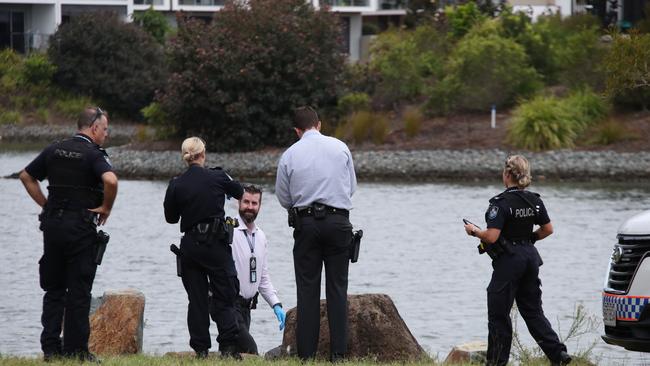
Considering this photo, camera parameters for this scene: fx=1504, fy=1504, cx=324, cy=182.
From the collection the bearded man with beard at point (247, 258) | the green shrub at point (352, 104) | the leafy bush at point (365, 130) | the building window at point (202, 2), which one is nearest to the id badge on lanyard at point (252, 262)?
the bearded man with beard at point (247, 258)

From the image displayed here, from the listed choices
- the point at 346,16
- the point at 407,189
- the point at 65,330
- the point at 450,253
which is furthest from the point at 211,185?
the point at 346,16

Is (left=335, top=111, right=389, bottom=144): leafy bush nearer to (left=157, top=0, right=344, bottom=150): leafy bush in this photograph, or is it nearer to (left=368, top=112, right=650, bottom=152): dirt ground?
(left=368, top=112, right=650, bottom=152): dirt ground

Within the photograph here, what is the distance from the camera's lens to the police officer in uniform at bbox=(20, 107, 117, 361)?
11.2 metres

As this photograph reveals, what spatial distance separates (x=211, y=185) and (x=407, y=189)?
32529 millimetres

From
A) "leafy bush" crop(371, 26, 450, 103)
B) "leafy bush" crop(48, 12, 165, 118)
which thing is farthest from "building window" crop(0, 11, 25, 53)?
"leafy bush" crop(371, 26, 450, 103)

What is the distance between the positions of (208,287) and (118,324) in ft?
6.06

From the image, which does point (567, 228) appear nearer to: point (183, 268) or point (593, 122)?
point (593, 122)

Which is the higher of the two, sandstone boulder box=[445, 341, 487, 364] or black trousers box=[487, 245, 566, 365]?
black trousers box=[487, 245, 566, 365]

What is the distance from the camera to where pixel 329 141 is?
1205cm

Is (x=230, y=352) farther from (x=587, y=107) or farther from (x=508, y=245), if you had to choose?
(x=587, y=107)

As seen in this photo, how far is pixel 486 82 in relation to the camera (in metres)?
50.9

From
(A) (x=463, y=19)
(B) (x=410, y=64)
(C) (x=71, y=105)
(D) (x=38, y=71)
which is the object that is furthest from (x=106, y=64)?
(B) (x=410, y=64)

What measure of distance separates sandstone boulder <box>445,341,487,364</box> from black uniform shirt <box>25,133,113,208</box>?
3279 millimetres

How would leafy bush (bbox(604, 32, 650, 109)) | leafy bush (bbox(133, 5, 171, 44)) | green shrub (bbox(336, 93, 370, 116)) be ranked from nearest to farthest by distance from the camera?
leafy bush (bbox(604, 32, 650, 109)) → green shrub (bbox(336, 93, 370, 116)) → leafy bush (bbox(133, 5, 171, 44))
